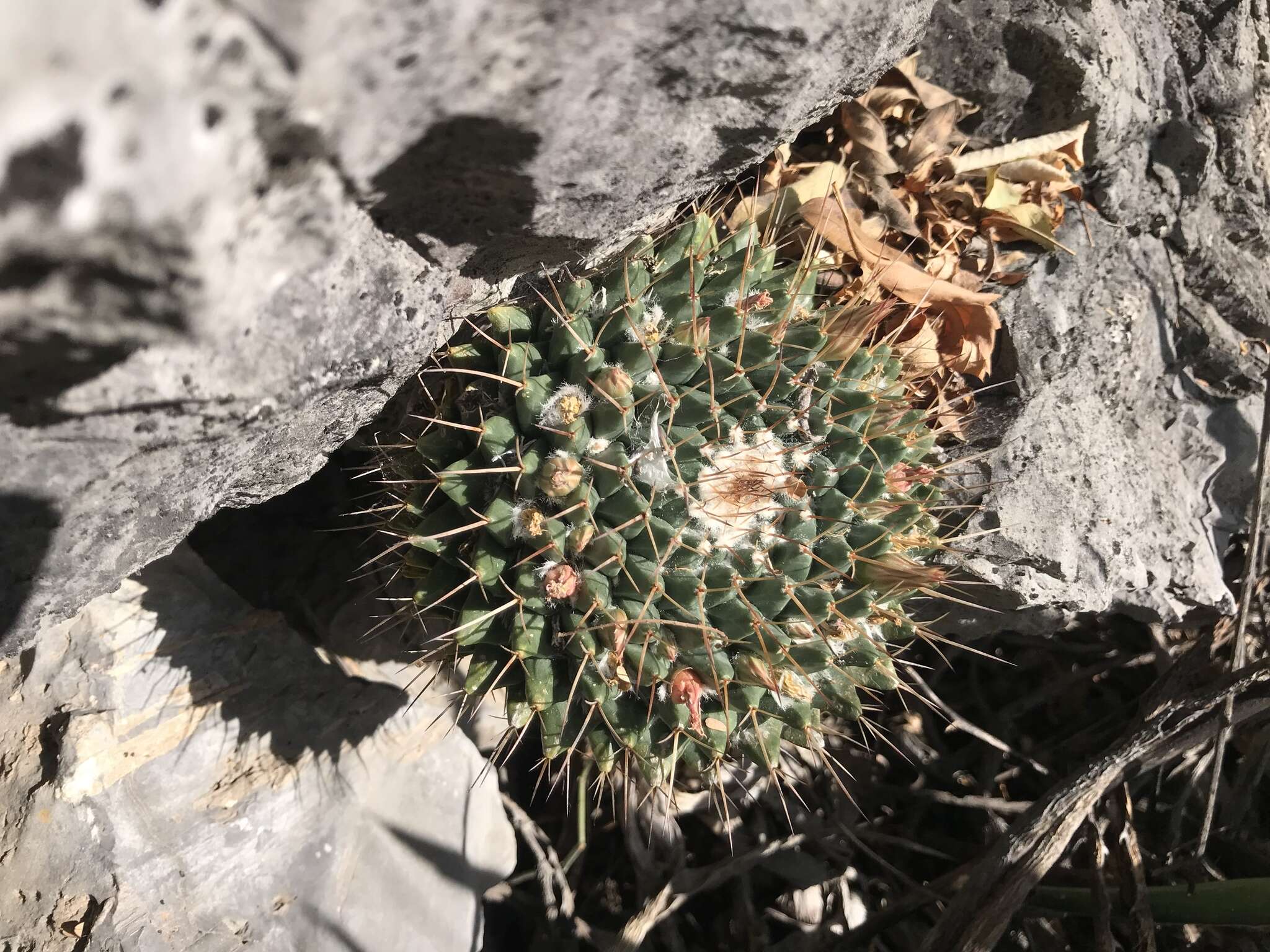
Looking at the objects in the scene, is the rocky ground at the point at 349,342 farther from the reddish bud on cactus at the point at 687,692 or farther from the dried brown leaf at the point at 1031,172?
the reddish bud on cactus at the point at 687,692

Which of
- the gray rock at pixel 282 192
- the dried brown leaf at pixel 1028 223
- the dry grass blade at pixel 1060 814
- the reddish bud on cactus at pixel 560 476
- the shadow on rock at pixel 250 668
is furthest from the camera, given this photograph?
the dried brown leaf at pixel 1028 223

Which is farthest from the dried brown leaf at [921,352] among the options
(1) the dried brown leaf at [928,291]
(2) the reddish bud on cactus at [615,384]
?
(2) the reddish bud on cactus at [615,384]

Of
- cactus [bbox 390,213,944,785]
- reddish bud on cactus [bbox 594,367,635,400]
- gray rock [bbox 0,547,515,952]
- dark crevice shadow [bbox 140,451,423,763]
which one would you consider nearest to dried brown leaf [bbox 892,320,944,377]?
cactus [bbox 390,213,944,785]

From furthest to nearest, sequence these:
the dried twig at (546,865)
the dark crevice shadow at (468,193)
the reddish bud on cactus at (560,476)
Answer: the dried twig at (546,865) < the reddish bud on cactus at (560,476) < the dark crevice shadow at (468,193)

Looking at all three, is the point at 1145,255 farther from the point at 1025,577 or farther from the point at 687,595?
the point at 687,595

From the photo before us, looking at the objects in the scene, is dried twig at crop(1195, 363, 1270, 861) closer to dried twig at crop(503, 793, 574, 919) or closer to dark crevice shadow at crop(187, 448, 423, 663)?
dried twig at crop(503, 793, 574, 919)

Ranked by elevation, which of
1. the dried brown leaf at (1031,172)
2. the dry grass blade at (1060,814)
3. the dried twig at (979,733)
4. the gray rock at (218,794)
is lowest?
the dried twig at (979,733)

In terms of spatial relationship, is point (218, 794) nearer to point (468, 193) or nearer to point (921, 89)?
point (468, 193)
